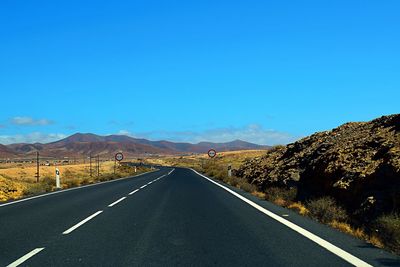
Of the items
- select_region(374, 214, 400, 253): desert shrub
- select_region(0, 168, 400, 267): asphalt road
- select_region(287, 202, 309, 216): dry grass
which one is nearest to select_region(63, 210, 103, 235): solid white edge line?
select_region(0, 168, 400, 267): asphalt road

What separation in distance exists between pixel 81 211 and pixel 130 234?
5.21 metres

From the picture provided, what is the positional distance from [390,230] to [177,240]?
12.6 feet

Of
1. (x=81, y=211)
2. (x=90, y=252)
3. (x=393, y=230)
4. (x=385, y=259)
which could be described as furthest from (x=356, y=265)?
(x=81, y=211)

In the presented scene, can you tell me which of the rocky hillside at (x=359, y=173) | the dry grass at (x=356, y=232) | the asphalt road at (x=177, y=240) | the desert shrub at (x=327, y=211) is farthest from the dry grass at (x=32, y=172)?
the dry grass at (x=356, y=232)

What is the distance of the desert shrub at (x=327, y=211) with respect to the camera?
11508 millimetres

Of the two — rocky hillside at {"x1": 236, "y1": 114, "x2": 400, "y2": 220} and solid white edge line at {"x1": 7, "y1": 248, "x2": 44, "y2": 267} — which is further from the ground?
rocky hillside at {"x1": 236, "y1": 114, "x2": 400, "y2": 220}

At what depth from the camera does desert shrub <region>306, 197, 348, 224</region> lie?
453 inches

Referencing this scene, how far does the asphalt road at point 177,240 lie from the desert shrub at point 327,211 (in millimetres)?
488

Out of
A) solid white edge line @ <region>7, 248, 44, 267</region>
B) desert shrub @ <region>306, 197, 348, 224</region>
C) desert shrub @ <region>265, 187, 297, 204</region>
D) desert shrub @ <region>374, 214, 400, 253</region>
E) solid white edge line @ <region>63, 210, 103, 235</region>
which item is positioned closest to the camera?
solid white edge line @ <region>7, 248, 44, 267</region>

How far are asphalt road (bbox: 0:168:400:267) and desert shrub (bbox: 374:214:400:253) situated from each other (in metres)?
0.42

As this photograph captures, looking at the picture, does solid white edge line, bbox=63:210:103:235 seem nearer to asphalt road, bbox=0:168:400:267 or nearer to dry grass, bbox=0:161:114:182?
asphalt road, bbox=0:168:400:267

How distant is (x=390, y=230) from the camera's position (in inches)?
329

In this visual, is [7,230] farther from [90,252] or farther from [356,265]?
[356,265]

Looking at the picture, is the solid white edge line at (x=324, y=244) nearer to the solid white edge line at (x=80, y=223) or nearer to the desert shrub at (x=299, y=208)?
the desert shrub at (x=299, y=208)
